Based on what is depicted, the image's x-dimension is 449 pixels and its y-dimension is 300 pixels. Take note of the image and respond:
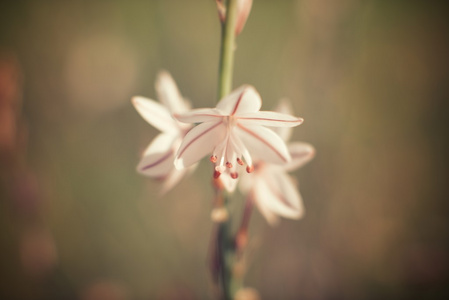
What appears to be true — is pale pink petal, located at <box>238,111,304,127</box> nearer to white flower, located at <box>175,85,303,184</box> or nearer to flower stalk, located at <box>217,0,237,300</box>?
white flower, located at <box>175,85,303,184</box>

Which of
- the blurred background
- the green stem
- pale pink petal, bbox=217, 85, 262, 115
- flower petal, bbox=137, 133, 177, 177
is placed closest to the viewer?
pale pink petal, bbox=217, 85, 262, 115

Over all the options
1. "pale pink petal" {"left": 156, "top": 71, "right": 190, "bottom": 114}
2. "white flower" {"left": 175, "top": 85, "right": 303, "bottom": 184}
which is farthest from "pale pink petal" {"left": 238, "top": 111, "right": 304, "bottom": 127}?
"pale pink petal" {"left": 156, "top": 71, "right": 190, "bottom": 114}

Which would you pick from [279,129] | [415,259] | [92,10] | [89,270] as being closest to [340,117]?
[415,259]

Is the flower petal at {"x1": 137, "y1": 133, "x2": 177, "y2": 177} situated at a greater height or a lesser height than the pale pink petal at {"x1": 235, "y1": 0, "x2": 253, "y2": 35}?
lesser

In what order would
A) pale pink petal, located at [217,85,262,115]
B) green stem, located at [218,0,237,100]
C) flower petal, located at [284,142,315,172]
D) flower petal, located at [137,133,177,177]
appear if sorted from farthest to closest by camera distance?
flower petal, located at [284,142,315,172] → flower petal, located at [137,133,177,177] → green stem, located at [218,0,237,100] → pale pink petal, located at [217,85,262,115]

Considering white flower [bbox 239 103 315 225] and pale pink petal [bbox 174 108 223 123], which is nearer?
pale pink petal [bbox 174 108 223 123]

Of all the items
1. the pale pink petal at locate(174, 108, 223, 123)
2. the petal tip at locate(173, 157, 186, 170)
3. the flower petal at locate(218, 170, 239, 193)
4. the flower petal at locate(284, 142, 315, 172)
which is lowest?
the flower petal at locate(218, 170, 239, 193)
